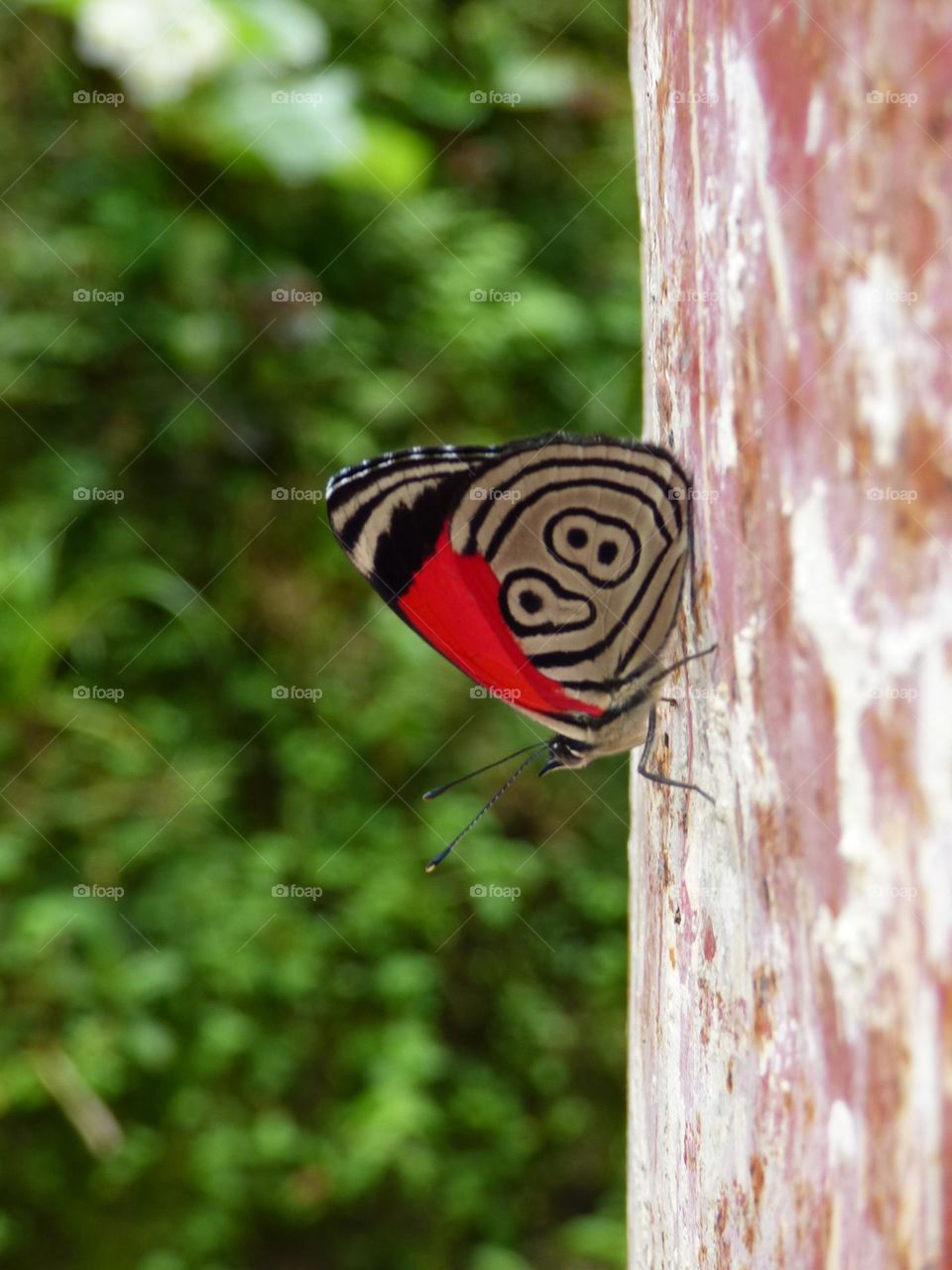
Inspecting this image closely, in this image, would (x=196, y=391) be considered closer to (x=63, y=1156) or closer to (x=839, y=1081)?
(x=63, y=1156)

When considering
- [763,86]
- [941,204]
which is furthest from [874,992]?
[763,86]

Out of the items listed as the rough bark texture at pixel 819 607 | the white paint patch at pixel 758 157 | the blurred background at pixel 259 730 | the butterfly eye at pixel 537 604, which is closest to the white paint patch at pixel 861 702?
the rough bark texture at pixel 819 607

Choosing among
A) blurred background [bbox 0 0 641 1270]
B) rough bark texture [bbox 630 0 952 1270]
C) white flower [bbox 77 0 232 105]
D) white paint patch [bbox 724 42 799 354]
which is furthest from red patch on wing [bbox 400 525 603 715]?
white flower [bbox 77 0 232 105]

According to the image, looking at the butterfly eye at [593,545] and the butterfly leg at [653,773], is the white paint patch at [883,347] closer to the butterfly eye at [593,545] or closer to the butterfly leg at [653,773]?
the butterfly leg at [653,773]

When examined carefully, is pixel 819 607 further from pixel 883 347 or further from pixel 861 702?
pixel 883 347

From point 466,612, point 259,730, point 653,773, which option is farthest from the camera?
point 259,730

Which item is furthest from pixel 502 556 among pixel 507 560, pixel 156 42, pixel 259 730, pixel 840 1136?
pixel 156 42

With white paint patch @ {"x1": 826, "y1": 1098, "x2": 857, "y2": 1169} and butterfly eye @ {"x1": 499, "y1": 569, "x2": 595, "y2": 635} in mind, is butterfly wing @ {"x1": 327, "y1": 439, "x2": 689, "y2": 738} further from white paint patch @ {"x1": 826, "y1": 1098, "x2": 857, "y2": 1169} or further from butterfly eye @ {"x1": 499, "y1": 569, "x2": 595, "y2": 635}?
white paint patch @ {"x1": 826, "y1": 1098, "x2": 857, "y2": 1169}
